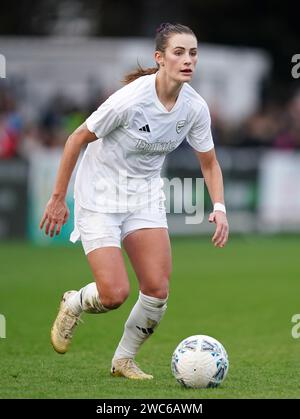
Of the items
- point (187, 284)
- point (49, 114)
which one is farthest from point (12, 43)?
point (187, 284)

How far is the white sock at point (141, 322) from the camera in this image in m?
8.67

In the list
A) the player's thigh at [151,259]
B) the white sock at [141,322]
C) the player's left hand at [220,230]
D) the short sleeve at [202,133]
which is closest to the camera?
the player's left hand at [220,230]

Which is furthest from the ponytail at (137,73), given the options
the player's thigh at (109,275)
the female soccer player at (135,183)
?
the player's thigh at (109,275)

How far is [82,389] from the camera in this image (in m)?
8.04

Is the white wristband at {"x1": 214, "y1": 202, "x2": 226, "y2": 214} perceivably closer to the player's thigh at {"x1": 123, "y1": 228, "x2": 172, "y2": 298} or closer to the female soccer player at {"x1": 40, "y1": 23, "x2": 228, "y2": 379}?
the female soccer player at {"x1": 40, "y1": 23, "x2": 228, "y2": 379}

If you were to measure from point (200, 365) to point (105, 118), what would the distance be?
178 centimetres

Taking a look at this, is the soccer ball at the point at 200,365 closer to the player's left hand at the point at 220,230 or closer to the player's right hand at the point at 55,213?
the player's left hand at the point at 220,230

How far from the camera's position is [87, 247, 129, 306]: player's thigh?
27.8 feet

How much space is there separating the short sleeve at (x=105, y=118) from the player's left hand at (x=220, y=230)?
949mm

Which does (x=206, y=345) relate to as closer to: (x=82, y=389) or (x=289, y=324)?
(x=82, y=389)

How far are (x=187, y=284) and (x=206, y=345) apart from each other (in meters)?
7.70

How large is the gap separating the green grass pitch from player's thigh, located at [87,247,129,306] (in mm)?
589

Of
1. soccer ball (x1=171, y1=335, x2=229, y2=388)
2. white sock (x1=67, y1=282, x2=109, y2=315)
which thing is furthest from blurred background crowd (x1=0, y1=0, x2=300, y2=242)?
soccer ball (x1=171, y1=335, x2=229, y2=388)

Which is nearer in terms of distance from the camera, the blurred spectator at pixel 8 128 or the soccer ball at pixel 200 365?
the soccer ball at pixel 200 365
